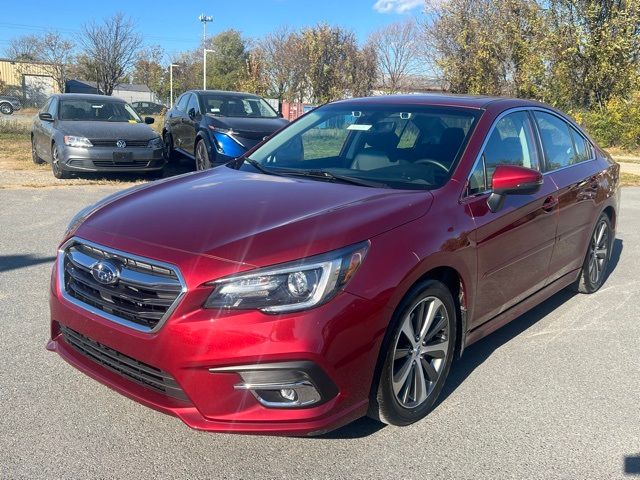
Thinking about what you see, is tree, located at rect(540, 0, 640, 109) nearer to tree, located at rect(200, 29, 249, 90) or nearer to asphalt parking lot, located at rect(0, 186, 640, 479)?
asphalt parking lot, located at rect(0, 186, 640, 479)

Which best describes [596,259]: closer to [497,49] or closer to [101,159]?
[101,159]

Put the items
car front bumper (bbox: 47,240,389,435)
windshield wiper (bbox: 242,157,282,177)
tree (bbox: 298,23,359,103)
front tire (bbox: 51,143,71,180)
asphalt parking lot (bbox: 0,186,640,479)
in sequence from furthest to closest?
tree (bbox: 298,23,359,103)
front tire (bbox: 51,143,71,180)
windshield wiper (bbox: 242,157,282,177)
asphalt parking lot (bbox: 0,186,640,479)
car front bumper (bbox: 47,240,389,435)

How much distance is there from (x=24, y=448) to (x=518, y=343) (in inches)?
126

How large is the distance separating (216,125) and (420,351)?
8369 mm

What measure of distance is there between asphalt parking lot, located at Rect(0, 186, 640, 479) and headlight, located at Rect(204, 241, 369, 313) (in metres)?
0.79

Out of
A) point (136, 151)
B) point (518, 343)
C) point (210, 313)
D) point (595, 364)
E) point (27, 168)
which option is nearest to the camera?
point (210, 313)

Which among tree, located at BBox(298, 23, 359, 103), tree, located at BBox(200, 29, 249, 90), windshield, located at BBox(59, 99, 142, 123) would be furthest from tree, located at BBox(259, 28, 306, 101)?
windshield, located at BBox(59, 99, 142, 123)

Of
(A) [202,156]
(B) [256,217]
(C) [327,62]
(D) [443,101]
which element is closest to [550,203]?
(D) [443,101]

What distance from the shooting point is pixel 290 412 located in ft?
8.58

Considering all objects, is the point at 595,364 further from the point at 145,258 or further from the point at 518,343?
the point at 145,258

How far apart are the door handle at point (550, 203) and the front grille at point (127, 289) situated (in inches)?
105

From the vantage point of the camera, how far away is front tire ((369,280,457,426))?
9.50ft

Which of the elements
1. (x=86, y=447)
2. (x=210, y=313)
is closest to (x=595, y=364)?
(x=210, y=313)

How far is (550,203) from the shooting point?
13.8ft
